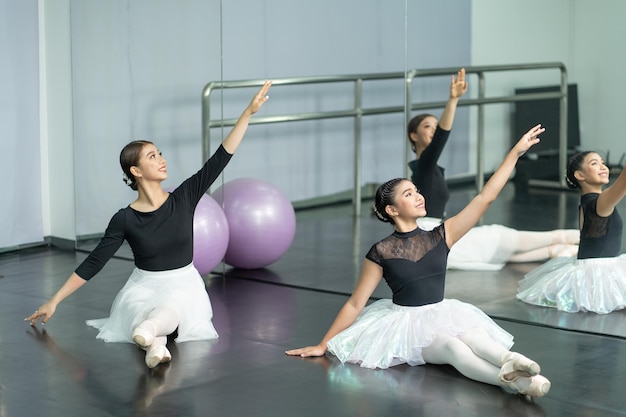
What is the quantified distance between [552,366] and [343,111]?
252 cm

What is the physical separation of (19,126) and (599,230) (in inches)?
158

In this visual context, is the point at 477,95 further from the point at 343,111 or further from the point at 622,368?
the point at 622,368

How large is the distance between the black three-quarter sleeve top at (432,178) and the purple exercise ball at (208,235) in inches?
44.6

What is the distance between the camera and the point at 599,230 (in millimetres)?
5145

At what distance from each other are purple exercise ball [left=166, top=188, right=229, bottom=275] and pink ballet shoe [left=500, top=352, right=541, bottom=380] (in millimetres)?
2434

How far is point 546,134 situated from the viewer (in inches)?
213

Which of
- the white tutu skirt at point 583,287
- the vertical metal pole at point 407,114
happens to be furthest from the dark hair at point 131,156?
the white tutu skirt at point 583,287

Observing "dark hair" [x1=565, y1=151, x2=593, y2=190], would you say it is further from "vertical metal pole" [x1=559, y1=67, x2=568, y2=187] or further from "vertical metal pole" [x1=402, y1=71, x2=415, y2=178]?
"vertical metal pole" [x1=402, y1=71, x2=415, y2=178]

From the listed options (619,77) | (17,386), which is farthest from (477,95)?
(17,386)

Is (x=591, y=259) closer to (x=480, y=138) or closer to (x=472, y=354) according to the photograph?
(x=480, y=138)

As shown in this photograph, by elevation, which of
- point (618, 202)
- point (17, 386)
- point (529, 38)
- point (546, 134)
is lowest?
point (17, 386)

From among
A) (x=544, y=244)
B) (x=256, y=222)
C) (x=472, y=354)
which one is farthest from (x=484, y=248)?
(x=472, y=354)

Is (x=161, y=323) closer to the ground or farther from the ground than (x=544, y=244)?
closer to the ground

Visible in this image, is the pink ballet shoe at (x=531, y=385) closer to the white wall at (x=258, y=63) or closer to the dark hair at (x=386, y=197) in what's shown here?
the dark hair at (x=386, y=197)
